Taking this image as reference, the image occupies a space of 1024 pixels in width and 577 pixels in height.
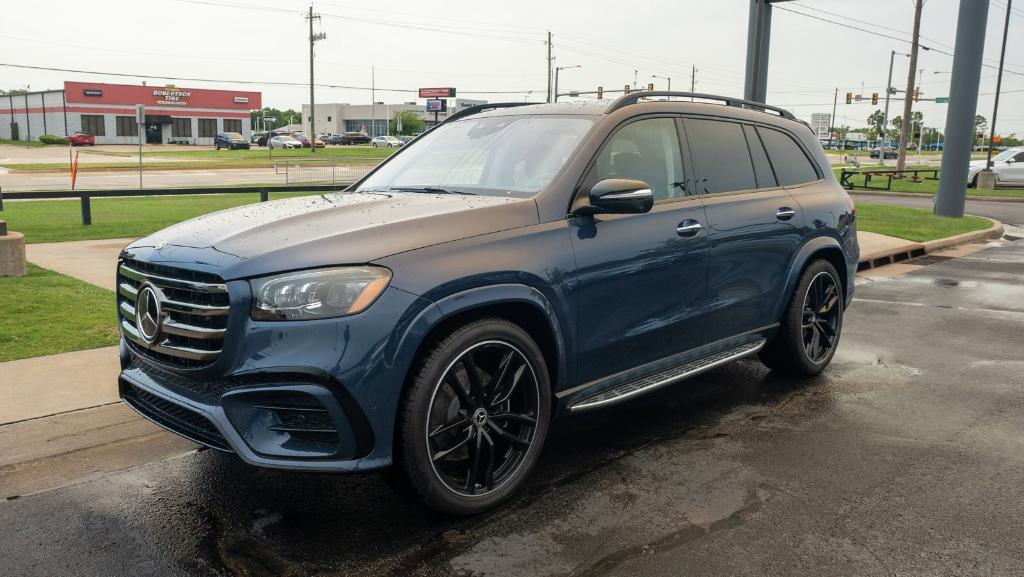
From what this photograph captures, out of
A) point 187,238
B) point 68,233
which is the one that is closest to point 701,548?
point 187,238

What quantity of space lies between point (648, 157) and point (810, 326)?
2.14 metres

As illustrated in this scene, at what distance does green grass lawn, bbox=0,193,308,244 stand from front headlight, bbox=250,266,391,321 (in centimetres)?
1127

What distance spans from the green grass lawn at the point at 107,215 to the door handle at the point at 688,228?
11144 millimetres

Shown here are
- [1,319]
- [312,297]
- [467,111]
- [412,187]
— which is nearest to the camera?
[312,297]

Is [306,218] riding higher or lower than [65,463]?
higher

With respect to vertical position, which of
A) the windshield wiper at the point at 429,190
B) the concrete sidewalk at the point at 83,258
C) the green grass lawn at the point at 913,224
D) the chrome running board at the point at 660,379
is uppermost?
the windshield wiper at the point at 429,190

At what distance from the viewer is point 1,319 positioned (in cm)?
725

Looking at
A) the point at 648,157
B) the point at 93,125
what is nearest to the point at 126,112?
the point at 93,125

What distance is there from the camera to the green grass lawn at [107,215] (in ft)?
45.4

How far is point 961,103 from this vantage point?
18422mm

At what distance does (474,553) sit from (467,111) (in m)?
2.95

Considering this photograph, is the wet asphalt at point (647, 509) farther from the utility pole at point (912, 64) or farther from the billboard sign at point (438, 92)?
the billboard sign at point (438, 92)

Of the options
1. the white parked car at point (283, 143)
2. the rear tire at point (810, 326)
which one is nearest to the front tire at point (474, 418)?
the rear tire at point (810, 326)

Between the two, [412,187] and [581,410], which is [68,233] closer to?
[412,187]
